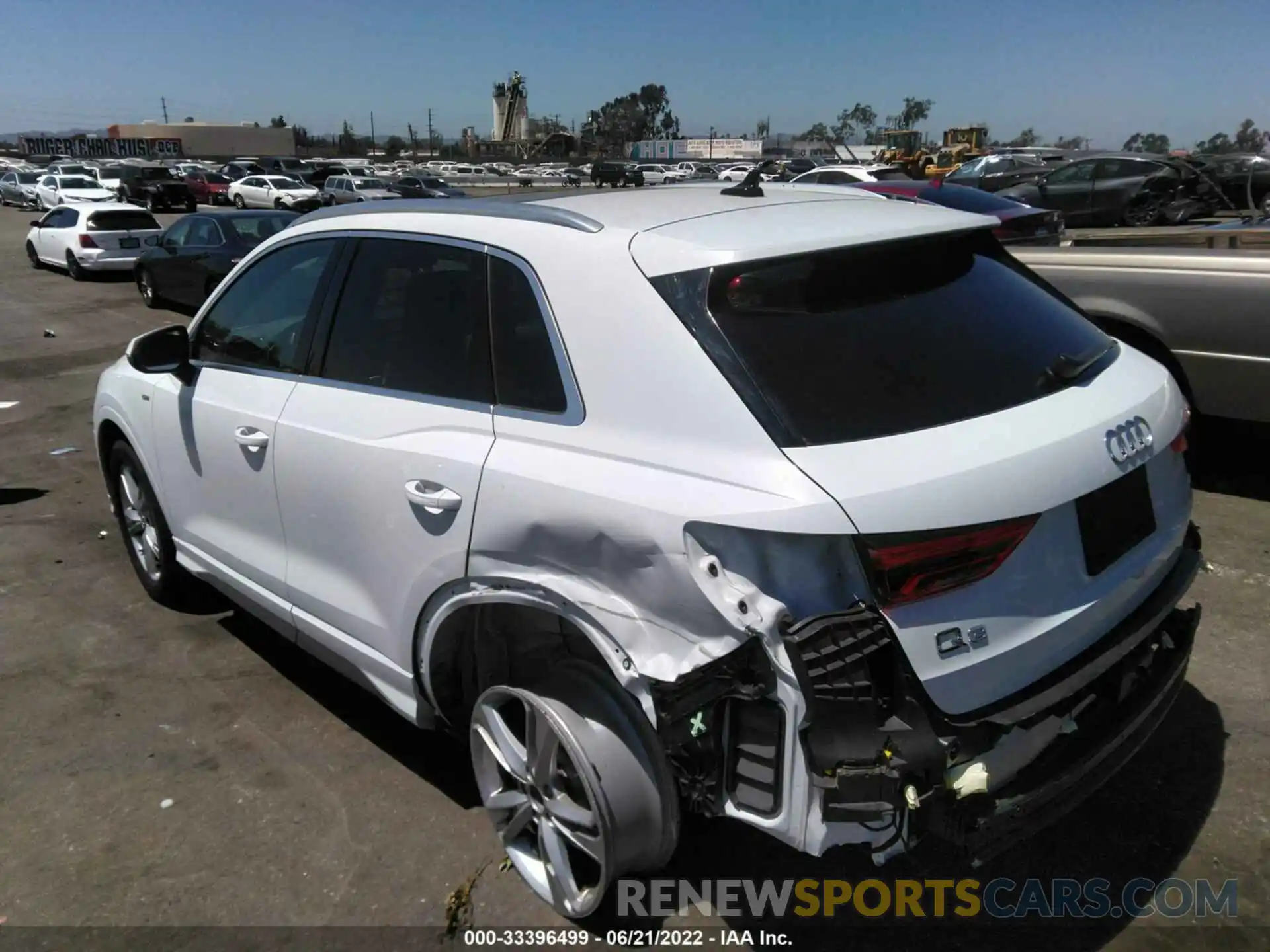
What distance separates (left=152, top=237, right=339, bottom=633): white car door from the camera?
341cm

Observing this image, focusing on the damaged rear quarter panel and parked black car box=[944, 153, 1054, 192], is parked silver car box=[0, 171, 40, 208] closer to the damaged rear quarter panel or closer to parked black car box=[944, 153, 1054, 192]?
parked black car box=[944, 153, 1054, 192]

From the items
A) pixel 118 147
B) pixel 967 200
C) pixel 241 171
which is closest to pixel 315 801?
pixel 967 200

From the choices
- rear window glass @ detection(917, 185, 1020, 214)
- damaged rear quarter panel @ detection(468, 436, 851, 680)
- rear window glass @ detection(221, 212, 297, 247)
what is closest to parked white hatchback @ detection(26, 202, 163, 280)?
rear window glass @ detection(221, 212, 297, 247)

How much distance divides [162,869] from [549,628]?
1.47 meters

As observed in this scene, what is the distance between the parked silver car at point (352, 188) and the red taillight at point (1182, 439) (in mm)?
32544

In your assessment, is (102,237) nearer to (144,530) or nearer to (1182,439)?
(144,530)

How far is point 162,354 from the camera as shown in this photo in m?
3.84

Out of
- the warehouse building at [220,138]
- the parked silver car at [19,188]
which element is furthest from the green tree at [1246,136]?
A: the warehouse building at [220,138]

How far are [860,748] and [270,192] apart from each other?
3957 cm

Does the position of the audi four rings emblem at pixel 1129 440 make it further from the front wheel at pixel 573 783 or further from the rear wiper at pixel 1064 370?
the front wheel at pixel 573 783

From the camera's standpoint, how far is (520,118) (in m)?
121

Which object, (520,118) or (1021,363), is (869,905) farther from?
(520,118)

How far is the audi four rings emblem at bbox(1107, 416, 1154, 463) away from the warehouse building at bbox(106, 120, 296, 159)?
109399mm

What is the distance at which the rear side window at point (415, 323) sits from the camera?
281 centimetres
